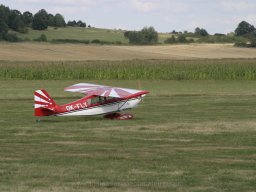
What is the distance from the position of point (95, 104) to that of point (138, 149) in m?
7.62

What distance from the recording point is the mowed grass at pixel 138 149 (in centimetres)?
1325

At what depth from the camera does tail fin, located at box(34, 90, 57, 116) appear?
2412cm

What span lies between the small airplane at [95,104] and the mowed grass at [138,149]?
0.41 m

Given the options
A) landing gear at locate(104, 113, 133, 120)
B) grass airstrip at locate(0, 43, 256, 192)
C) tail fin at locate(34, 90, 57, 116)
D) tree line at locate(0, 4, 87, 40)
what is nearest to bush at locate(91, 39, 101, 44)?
tree line at locate(0, 4, 87, 40)

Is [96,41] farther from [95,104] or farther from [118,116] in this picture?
[95,104]

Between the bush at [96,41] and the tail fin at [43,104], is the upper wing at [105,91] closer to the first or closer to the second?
the tail fin at [43,104]

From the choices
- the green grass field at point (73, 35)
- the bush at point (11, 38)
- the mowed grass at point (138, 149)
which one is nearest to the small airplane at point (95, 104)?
the mowed grass at point (138, 149)

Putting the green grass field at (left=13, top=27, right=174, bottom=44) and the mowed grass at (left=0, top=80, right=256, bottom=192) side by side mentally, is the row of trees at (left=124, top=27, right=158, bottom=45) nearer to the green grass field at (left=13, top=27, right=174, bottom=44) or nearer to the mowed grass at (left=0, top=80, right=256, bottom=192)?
the green grass field at (left=13, top=27, right=174, bottom=44)

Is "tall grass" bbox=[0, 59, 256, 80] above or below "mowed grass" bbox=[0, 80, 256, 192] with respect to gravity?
below

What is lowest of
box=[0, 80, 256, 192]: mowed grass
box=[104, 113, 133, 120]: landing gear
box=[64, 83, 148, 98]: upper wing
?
box=[104, 113, 133, 120]: landing gear

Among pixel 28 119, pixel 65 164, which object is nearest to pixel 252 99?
pixel 28 119

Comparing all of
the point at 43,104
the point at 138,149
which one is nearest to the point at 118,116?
the point at 43,104

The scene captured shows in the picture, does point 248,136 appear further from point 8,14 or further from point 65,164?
point 8,14

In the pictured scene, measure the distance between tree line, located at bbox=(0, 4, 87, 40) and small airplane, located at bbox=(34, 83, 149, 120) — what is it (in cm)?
7925
